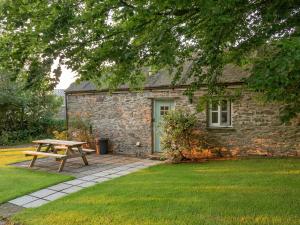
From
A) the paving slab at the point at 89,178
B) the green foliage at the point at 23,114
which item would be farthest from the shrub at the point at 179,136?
the green foliage at the point at 23,114

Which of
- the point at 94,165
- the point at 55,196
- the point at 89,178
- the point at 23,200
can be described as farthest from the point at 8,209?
the point at 94,165

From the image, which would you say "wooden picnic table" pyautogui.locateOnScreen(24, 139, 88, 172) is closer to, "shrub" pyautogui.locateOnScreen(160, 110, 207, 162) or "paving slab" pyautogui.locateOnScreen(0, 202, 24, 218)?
"shrub" pyautogui.locateOnScreen(160, 110, 207, 162)

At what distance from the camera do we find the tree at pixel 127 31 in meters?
5.03

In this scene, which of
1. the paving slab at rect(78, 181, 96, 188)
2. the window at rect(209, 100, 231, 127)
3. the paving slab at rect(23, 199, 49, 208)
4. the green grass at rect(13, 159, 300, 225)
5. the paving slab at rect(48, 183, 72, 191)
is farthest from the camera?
the window at rect(209, 100, 231, 127)

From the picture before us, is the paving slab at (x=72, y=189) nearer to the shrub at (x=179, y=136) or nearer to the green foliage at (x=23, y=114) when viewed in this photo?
the shrub at (x=179, y=136)

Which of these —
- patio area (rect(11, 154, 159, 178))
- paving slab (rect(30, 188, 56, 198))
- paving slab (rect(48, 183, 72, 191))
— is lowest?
paving slab (rect(30, 188, 56, 198))

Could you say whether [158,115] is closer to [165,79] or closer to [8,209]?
[165,79]

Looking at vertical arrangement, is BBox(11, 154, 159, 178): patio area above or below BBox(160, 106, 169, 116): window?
below

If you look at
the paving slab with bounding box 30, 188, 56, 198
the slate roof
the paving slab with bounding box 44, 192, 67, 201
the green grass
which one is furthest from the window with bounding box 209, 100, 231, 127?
the paving slab with bounding box 30, 188, 56, 198

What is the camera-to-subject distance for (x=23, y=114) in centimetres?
2181

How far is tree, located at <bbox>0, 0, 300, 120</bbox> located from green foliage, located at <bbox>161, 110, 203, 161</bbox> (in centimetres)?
609

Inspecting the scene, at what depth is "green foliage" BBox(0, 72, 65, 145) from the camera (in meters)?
20.1

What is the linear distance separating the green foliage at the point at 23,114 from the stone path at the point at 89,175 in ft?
27.2

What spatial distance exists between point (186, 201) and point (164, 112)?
7363 mm
